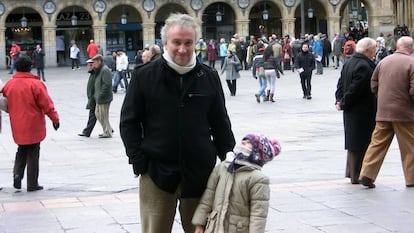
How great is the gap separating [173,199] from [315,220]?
9.74ft

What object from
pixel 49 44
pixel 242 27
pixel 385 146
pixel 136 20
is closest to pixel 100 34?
pixel 49 44

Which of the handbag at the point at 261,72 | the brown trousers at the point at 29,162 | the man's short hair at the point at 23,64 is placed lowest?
the brown trousers at the point at 29,162

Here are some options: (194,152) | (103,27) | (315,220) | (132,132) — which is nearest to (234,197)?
(194,152)

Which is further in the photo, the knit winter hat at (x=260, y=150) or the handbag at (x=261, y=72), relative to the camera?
the handbag at (x=261, y=72)

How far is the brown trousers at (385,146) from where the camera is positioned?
9.25 meters

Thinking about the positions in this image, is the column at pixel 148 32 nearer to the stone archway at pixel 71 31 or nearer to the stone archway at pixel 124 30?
the stone archway at pixel 124 30

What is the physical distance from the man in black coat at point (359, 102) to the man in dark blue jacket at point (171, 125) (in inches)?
191

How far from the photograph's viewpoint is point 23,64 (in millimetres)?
10195

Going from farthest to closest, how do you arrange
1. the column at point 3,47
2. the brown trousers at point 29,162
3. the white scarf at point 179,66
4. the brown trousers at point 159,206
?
the column at point 3,47 → the brown trousers at point 29,162 → the brown trousers at point 159,206 → the white scarf at point 179,66

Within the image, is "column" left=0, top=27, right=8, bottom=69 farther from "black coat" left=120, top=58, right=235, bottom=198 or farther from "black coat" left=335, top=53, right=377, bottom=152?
"black coat" left=120, top=58, right=235, bottom=198

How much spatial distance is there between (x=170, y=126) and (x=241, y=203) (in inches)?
24.8

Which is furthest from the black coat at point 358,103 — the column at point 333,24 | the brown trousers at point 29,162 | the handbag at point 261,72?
the column at point 333,24

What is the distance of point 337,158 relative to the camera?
12.2 m

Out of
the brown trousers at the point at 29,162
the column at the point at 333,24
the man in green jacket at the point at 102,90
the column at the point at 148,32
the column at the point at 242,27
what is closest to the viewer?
the brown trousers at the point at 29,162
